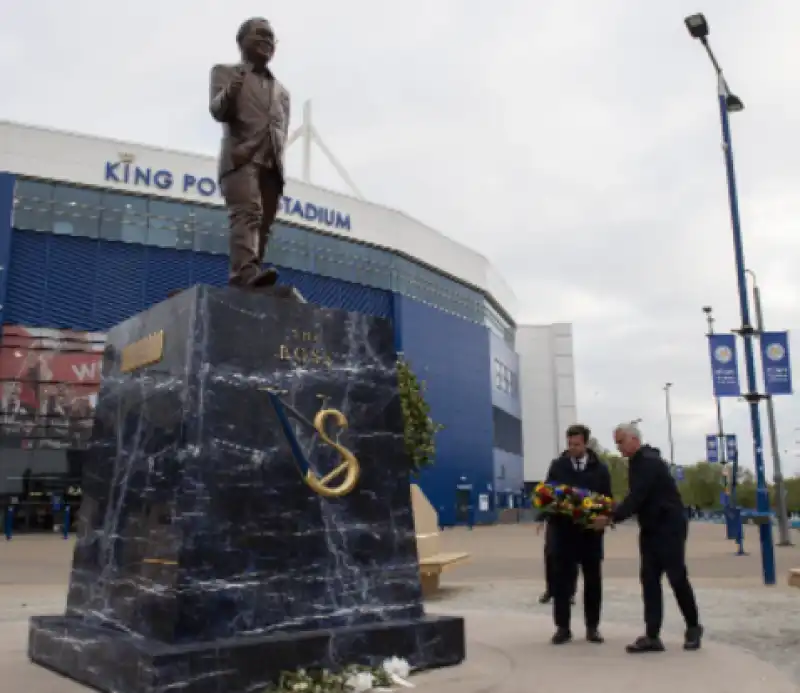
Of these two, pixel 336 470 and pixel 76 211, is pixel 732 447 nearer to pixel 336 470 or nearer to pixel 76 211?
pixel 336 470

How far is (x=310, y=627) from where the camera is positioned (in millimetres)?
5105

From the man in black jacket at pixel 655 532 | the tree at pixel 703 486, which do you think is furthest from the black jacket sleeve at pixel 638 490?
the tree at pixel 703 486

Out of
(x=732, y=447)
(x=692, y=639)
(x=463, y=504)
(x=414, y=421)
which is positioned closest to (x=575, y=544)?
(x=692, y=639)

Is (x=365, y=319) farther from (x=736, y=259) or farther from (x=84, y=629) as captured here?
(x=736, y=259)

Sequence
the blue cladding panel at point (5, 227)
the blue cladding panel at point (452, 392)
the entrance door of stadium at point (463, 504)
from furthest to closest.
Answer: the entrance door of stadium at point (463, 504) → the blue cladding panel at point (452, 392) → the blue cladding panel at point (5, 227)

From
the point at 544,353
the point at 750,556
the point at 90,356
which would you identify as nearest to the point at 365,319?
the point at 750,556

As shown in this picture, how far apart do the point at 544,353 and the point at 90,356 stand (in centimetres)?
3700

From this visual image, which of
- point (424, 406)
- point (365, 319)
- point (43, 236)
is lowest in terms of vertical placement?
point (365, 319)

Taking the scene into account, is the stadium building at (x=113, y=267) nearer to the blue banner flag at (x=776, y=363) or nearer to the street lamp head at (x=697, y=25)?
the blue banner flag at (x=776, y=363)

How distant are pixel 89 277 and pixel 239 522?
29154mm

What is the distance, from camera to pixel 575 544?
6422 millimetres

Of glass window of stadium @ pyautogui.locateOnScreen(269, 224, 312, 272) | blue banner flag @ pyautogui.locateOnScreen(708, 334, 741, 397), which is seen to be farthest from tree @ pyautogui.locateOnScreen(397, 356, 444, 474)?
glass window of stadium @ pyautogui.locateOnScreen(269, 224, 312, 272)

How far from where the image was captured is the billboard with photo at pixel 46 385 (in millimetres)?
29641

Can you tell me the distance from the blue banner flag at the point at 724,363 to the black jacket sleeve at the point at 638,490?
27.6 ft
